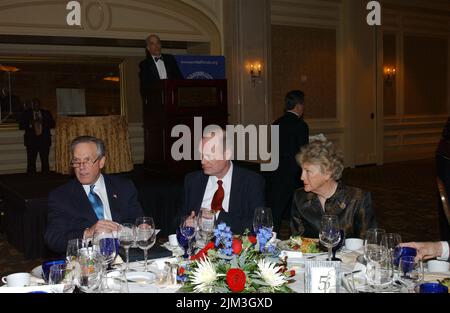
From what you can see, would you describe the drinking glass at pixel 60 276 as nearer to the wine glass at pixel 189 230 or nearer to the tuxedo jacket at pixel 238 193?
the wine glass at pixel 189 230

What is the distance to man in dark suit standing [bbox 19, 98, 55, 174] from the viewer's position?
9.15 metres

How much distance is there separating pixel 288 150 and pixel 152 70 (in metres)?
2.00

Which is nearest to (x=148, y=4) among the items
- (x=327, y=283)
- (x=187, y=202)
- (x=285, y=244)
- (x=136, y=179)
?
(x=136, y=179)

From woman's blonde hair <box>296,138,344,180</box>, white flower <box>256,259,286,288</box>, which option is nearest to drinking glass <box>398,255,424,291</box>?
→ white flower <box>256,259,286,288</box>

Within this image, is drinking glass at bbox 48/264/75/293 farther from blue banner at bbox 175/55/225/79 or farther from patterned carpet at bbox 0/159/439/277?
blue banner at bbox 175/55/225/79

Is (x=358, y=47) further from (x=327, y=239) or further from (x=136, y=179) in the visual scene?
(x=327, y=239)

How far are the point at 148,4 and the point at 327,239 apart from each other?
8055mm

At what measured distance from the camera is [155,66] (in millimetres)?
6383

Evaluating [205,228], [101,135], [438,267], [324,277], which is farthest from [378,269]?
[101,135]

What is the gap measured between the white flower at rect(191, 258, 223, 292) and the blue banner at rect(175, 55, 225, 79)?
5.56 m

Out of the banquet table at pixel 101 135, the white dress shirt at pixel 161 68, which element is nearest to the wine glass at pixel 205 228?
the banquet table at pixel 101 135

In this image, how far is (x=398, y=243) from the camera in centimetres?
214

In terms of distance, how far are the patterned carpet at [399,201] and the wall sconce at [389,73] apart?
2019 mm
